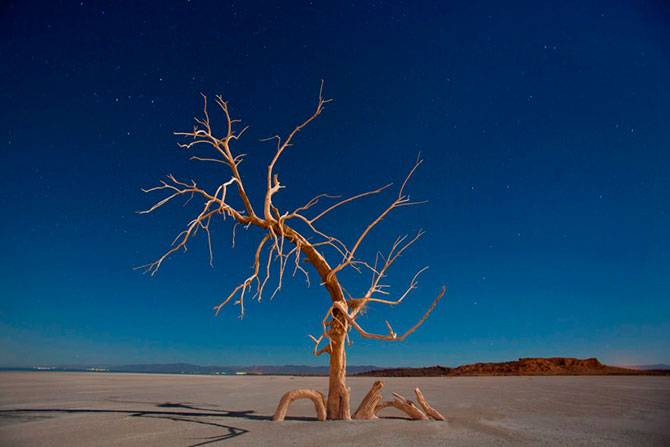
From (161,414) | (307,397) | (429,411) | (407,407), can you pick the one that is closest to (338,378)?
(307,397)

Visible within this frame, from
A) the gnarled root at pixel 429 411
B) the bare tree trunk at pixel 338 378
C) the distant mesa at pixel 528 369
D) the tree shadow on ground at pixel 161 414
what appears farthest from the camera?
the distant mesa at pixel 528 369

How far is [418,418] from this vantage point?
6484 millimetres

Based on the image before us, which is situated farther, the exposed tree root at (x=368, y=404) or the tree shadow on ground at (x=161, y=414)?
the tree shadow on ground at (x=161, y=414)

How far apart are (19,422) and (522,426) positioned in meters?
8.84

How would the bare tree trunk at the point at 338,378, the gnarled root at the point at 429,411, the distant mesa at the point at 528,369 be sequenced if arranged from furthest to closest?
the distant mesa at the point at 528,369, the gnarled root at the point at 429,411, the bare tree trunk at the point at 338,378

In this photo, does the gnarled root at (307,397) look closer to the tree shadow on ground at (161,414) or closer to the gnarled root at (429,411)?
the tree shadow on ground at (161,414)

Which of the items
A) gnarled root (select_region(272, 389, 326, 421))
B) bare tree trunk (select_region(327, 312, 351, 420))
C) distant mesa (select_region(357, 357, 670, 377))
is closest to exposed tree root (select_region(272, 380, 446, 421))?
gnarled root (select_region(272, 389, 326, 421))

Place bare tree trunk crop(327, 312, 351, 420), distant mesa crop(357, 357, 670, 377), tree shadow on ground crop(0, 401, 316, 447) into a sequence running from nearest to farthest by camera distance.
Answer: bare tree trunk crop(327, 312, 351, 420) → tree shadow on ground crop(0, 401, 316, 447) → distant mesa crop(357, 357, 670, 377)

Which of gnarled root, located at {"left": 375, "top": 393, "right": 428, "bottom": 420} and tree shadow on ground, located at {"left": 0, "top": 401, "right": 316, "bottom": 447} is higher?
gnarled root, located at {"left": 375, "top": 393, "right": 428, "bottom": 420}

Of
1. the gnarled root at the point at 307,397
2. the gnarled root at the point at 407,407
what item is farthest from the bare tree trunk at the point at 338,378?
the gnarled root at the point at 407,407

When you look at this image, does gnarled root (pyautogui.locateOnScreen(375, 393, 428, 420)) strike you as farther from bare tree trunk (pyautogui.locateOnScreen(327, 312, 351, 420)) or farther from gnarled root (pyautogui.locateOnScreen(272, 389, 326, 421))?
gnarled root (pyautogui.locateOnScreen(272, 389, 326, 421))

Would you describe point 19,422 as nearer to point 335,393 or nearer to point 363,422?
point 335,393

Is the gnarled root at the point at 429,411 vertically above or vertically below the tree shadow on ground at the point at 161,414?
above

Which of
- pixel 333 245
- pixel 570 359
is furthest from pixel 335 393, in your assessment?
pixel 570 359
